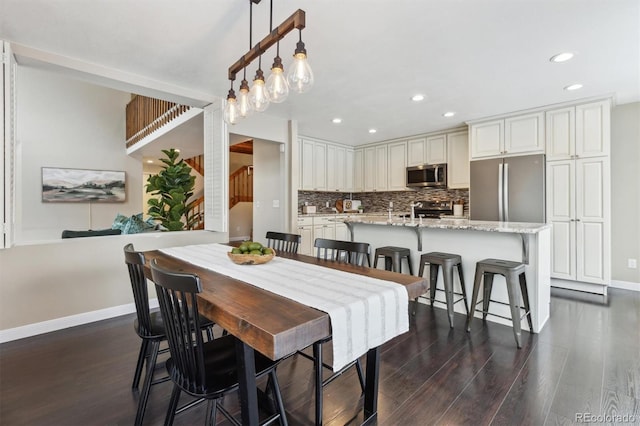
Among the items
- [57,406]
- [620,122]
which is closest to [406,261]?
[57,406]

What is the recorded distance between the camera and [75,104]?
6.32m

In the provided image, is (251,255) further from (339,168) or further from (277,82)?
(339,168)

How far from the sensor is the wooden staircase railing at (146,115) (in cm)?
488

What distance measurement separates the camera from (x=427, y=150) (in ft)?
18.3

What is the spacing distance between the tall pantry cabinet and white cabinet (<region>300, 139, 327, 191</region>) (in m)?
3.67

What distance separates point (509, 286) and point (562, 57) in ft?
6.94

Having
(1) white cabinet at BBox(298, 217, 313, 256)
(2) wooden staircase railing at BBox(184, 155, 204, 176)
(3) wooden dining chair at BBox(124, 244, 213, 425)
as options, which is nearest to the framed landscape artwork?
(2) wooden staircase railing at BBox(184, 155, 204, 176)

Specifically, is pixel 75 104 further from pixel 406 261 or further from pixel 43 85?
pixel 406 261

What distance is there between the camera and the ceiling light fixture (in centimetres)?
156

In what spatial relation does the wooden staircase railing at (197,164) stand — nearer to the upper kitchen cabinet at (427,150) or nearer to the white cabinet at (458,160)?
the upper kitchen cabinet at (427,150)

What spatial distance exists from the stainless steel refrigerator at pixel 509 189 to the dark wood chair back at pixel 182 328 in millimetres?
4384

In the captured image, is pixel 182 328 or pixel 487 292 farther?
pixel 487 292

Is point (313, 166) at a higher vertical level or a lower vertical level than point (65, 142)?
lower

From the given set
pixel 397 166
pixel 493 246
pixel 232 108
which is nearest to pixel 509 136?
pixel 397 166
